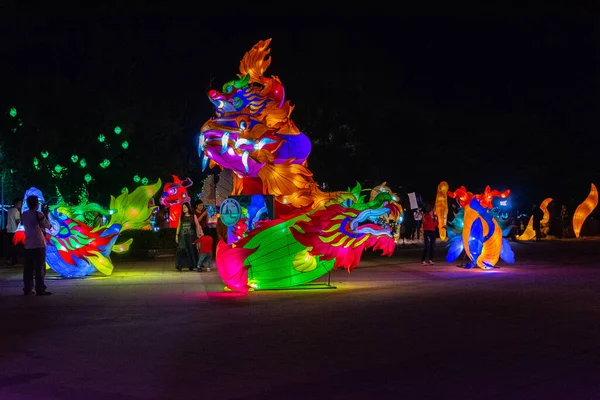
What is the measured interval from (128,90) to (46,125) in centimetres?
516

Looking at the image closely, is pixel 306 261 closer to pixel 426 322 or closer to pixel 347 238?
pixel 347 238

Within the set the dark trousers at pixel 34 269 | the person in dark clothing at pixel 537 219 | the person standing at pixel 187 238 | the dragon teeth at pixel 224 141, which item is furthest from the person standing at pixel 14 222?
the person in dark clothing at pixel 537 219

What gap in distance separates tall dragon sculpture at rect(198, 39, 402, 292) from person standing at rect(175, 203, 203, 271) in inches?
112

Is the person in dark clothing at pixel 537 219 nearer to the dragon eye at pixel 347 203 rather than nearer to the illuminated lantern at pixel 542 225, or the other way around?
the illuminated lantern at pixel 542 225

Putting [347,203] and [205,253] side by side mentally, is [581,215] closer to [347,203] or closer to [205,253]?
[205,253]

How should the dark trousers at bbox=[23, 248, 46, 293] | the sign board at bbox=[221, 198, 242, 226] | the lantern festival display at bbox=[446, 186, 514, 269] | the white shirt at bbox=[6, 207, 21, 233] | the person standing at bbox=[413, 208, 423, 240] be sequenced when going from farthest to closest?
the person standing at bbox=[413, 208, 423, 240] → the white shirt at bbox=[6, 207, 21, 233] → the lantern festival display at bbox=[446, 186, 514, 269] → the sign board at bbox=[221, 198, 242, 226] → the dark trousers at bbox=[23, 248, 46, 293]

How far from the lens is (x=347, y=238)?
14312 millimetres

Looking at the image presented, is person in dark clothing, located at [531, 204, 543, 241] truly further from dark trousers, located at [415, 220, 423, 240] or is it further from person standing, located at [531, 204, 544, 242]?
dark trousers, located at [415, 220, 423, 240]

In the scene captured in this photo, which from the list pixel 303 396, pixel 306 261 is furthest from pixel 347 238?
pixel 303 396

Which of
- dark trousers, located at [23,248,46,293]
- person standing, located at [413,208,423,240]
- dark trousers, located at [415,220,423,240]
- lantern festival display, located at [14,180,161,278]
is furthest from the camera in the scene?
dark trousers, located at [415,220,423,240]

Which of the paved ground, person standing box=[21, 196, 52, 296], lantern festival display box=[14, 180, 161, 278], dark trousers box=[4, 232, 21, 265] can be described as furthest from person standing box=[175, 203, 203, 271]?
person standing box=[21, 196, 52, 296]

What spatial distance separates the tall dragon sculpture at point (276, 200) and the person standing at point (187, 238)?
2.84 m

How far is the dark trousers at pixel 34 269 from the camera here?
46.1 feet

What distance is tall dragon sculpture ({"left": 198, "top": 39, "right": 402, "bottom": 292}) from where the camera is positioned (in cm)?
1427
